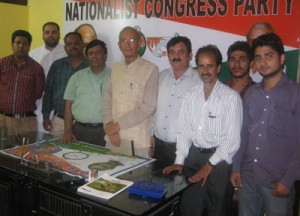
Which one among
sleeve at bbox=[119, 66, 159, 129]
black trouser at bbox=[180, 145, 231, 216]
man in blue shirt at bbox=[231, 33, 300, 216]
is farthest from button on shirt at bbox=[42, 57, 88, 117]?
man in blue shirt at bbox=[231, 33, 300, 216]

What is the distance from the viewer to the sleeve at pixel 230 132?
87.2 inches

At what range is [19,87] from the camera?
3.81 m

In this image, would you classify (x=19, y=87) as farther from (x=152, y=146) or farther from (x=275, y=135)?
(x=275, y=135)

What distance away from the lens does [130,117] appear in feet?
9.29

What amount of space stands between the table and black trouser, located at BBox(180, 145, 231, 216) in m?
0.28

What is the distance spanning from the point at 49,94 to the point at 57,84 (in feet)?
0.64

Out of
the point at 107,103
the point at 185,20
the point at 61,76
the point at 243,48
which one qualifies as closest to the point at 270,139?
the point at 243,48

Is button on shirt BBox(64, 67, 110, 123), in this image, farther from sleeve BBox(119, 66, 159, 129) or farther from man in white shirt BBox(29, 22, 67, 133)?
man in white shirt BBox(29, 22, 67, 133)

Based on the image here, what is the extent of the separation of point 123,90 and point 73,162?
98cm

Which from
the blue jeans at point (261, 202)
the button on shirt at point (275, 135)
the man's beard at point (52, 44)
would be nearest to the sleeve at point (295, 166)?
the button on shirt at point (275, 135)

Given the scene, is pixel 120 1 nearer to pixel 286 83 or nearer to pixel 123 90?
pixel 123 90

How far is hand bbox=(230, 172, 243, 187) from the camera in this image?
2311mm

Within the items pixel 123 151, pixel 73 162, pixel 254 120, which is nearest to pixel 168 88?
pixel 123 151

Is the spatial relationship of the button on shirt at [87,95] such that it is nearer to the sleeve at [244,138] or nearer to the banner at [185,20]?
the banner at [185,20]
